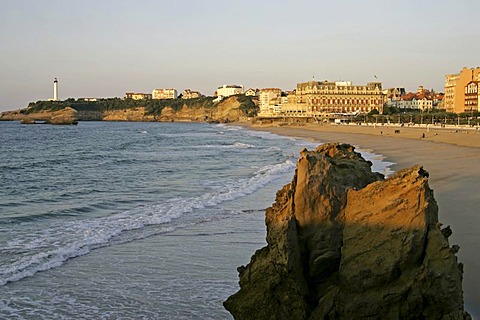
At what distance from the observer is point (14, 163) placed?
114ft

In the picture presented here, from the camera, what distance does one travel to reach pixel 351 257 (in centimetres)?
558

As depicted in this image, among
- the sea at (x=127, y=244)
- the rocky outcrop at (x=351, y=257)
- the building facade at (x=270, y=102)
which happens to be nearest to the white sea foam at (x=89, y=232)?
the sea at (x=127, y=244)

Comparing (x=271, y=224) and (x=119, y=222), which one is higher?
(x=271, y=224)

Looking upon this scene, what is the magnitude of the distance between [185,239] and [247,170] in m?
16.2

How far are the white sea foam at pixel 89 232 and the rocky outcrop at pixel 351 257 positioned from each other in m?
5.05

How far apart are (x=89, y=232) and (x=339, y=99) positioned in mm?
133399

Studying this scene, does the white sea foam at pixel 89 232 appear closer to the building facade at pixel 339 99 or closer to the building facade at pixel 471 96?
the building facade at pixel 471 96

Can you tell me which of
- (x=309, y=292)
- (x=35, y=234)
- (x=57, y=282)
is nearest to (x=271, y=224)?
(x=309, y=292)

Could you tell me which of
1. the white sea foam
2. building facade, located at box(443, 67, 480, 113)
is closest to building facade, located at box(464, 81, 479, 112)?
building facade, located at box(443, 67, 480, 113)

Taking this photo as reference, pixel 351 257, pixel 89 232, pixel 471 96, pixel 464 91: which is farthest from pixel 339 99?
pixel 351 257

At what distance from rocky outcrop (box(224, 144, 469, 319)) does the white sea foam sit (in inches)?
199

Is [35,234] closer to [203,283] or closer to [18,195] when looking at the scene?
[203,283]

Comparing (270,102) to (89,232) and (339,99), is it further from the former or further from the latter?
(89,232)

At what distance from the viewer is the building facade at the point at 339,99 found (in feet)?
463
